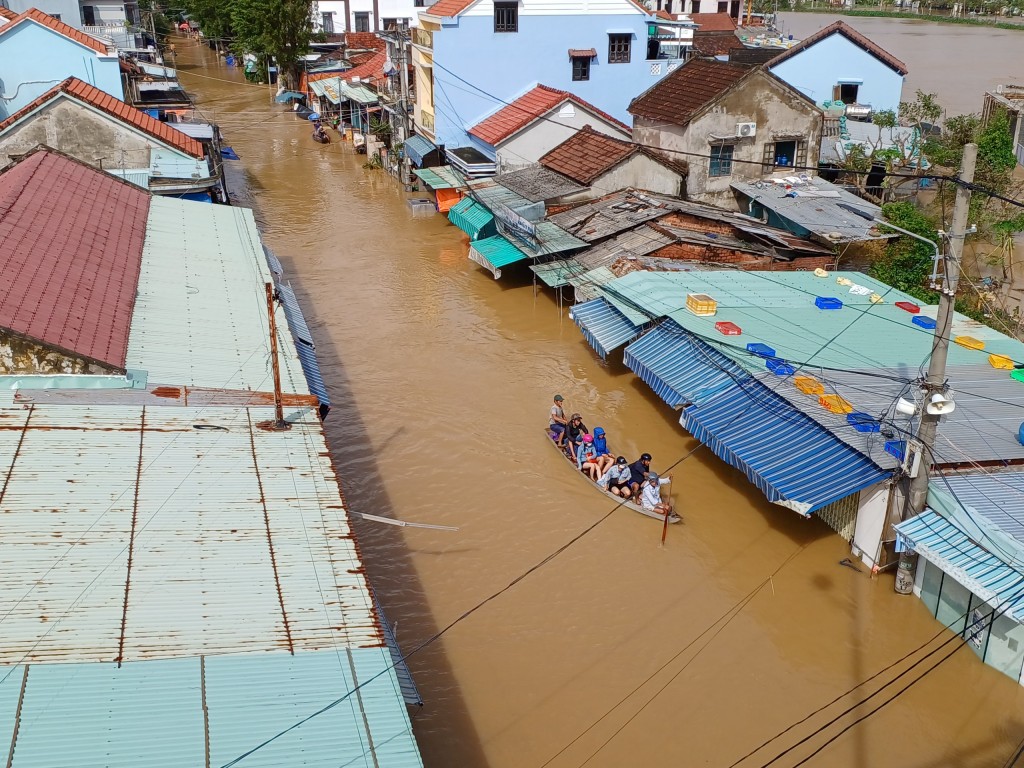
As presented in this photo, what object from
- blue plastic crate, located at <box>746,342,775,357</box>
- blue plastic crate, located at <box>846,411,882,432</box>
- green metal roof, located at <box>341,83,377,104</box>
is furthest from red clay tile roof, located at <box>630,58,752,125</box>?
green metal roof, located at <box>341,83,377,104</box>

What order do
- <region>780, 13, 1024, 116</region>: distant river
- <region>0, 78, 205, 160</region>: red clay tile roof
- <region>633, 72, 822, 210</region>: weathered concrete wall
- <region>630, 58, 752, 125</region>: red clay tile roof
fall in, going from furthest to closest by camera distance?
<region>780, 13, 1024, 116</region>: distant river
<region>633, 72, 822, 210</region>: weathered concrete wall
<region>630, 58, 752, 125</region>: red clay tile roof
<region>0, 78, 205, 160</region>: red clay tile roof

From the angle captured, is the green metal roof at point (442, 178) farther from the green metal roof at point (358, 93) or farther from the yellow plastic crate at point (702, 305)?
the yellow plastic crate at point (702, 305)

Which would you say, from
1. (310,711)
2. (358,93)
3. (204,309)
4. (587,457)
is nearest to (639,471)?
(587,457)

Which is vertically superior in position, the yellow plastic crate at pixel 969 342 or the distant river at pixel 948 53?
the distant river at pixel 948 53

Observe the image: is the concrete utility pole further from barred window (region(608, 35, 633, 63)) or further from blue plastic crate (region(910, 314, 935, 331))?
barred window (region(608, 35, 633, 63))

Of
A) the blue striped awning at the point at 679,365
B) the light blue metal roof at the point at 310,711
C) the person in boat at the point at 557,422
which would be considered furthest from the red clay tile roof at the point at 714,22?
the light blue metal roof at the point at 310,711

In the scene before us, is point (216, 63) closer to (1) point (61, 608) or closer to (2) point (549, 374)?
(2) point (549, 374)
